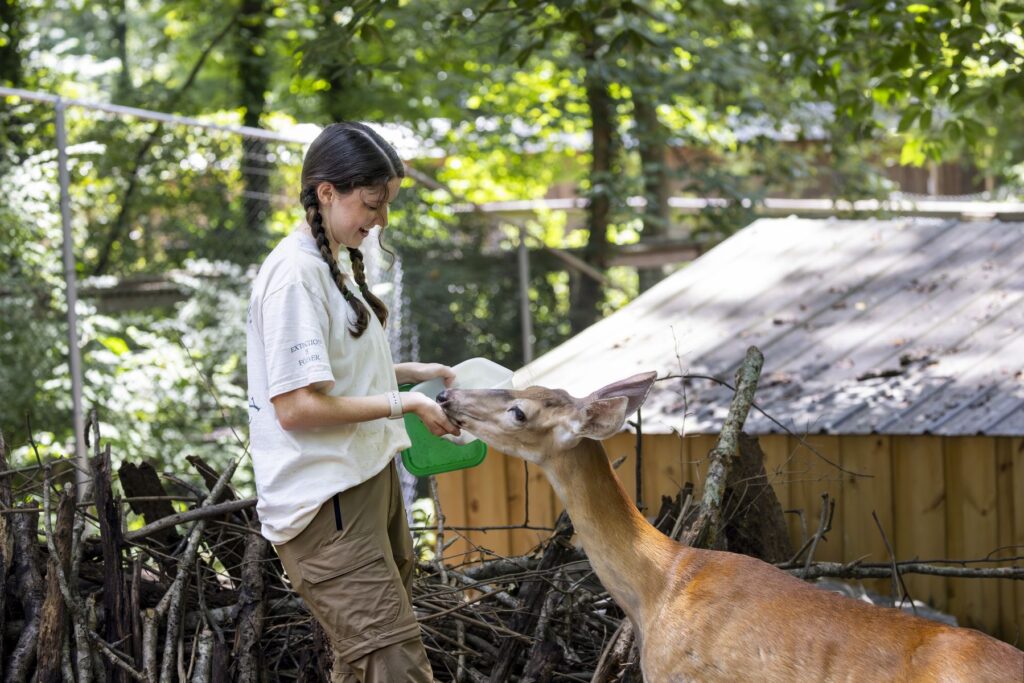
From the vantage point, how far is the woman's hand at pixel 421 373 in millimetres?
4020

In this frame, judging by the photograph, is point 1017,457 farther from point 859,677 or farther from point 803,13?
point 803,13

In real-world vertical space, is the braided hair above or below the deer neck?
above

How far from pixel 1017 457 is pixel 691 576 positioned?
2897mm

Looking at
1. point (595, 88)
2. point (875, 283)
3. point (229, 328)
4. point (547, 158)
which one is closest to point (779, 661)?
point (875, 283)

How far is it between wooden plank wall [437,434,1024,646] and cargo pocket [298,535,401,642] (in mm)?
2116

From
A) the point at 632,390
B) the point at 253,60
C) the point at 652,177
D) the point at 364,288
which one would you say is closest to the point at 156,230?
the point at 253,60

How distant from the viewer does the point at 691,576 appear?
345 cm

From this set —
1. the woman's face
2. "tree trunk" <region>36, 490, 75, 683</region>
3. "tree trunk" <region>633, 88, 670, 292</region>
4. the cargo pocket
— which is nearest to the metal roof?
the woman's face

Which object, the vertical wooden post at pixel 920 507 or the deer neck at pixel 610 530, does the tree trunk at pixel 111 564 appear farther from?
the vertical wooden post at pixel 920 507

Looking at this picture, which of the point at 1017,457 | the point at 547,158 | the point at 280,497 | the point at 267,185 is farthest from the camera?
the point at 547,158

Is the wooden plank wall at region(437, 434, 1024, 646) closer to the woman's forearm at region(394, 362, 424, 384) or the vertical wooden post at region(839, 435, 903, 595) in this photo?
the vertical wooden post at region(839, 435, 903, 595)

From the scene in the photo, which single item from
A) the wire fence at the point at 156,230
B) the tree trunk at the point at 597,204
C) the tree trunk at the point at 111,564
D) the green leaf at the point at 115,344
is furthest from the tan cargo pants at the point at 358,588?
the tree trunk at the point at 597,204

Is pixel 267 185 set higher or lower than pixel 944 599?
higher

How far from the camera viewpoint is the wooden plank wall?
226 inches
